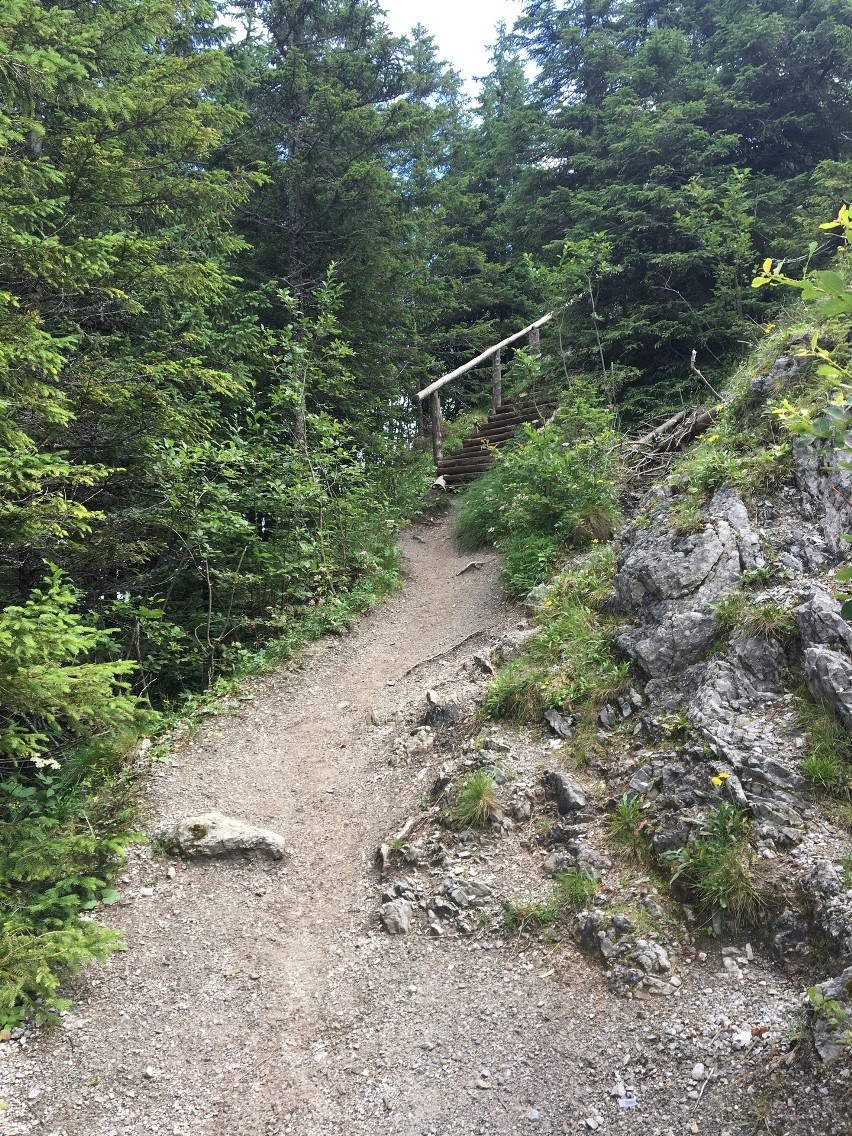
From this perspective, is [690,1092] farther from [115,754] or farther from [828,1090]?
[115,754]

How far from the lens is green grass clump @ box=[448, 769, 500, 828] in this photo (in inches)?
173

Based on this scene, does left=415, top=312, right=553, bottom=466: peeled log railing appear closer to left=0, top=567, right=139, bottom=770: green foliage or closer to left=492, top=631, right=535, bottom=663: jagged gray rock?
left=492, top=631, right=535, bottom=663: jagged gray rock

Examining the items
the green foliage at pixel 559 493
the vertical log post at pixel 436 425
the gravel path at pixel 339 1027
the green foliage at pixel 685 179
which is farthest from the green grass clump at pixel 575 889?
the vertical log post at pixel 436 425

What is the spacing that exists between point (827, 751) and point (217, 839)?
389 centimetres

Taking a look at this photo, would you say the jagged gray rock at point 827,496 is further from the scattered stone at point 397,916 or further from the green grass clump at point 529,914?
the scattered stone at point 397,916

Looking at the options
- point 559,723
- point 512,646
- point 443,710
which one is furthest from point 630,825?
point 512,646

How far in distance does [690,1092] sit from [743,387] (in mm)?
6261

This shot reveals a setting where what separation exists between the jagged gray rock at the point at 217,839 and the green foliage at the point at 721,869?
2714mm

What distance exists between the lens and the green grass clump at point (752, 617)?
13.9 ft

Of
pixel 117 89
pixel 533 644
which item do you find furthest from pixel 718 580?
pixel 117 89

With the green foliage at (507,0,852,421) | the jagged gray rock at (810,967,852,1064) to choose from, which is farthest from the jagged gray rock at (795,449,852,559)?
the green foliage at (507,0,852,421)

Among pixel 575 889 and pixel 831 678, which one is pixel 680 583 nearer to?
pixel 831 678

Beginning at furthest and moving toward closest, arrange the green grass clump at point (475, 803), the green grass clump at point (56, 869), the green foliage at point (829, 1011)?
the green grass clump at point (475, 803)
the green grass clump at point (56, 869)
the green foliage at point (829, 1011)

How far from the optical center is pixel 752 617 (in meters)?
4.36
